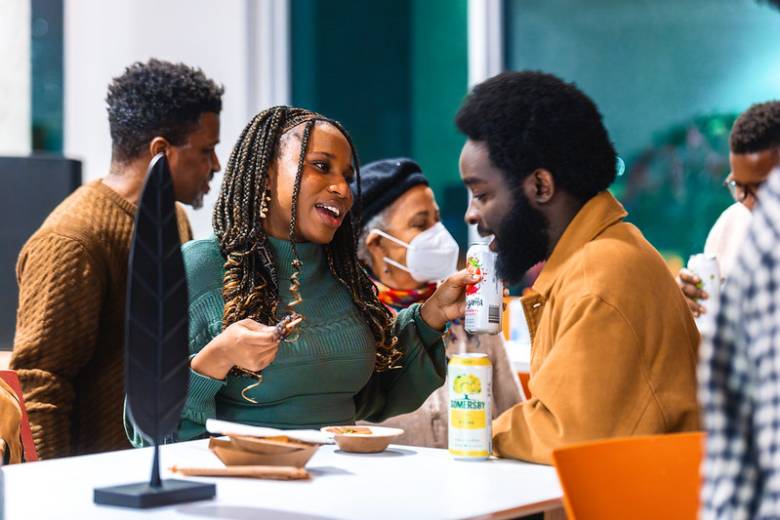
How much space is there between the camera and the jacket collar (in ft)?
6.91

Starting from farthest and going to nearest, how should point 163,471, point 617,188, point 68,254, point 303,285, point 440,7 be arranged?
point 440,7 → point 617,188 → point 68,254 → point 303,285 → point 163,471

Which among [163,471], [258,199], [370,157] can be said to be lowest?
[163,471]

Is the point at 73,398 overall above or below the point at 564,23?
below

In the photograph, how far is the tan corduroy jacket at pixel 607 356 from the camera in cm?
192

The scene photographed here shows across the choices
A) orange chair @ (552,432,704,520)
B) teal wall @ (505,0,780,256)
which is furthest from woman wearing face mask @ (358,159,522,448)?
orange chair @ (552,432,704,520)

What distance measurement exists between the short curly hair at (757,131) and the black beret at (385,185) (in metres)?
1.41

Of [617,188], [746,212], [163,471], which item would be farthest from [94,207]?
[617,188]

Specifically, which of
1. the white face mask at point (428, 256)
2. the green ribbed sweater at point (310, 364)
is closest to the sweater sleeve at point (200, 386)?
the green ribbed sweater at point (310, 364)

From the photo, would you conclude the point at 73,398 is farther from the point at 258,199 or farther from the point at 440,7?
the point at 440,7

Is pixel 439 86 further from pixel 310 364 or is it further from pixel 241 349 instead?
pixel 241 349

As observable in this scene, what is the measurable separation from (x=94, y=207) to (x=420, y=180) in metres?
1.08

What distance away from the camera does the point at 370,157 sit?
612cm

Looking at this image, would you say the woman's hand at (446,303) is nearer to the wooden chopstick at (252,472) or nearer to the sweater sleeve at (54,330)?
the wooden chopstick at (252,472)

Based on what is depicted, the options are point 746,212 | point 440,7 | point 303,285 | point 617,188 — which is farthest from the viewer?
point 440,7
